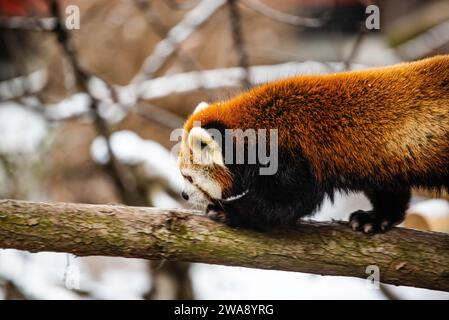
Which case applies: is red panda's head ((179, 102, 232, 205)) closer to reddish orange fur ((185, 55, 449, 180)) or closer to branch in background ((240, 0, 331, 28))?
reddish orange fur ((185, 55, 449, 180))

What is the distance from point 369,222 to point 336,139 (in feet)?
1.12

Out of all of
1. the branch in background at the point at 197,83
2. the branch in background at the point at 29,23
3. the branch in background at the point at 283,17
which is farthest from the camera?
the branch in background at the point at 197,83

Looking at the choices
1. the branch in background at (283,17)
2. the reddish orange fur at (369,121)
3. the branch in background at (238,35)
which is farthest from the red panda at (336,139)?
the branch in background at (283,17)

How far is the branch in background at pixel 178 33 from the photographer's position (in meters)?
3.30

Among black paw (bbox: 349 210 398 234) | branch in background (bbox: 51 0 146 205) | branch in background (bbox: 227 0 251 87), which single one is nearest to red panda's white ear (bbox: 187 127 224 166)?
black paw (bbox: 349 210 398 234)

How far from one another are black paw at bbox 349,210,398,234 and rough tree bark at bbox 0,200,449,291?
0.11 ft

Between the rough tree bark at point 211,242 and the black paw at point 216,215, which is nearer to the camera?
the rough tree bark at point 211,242

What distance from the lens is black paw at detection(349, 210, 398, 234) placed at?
180 centimetres

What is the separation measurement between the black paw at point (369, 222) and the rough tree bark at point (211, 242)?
0.11 ft

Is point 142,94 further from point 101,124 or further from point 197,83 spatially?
point 101,124

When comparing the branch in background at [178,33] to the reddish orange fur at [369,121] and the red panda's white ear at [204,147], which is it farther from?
the reddish orange fur at [369,121]

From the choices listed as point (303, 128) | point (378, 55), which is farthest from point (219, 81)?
point (303, 128)

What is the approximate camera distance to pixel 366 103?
5.64ft
